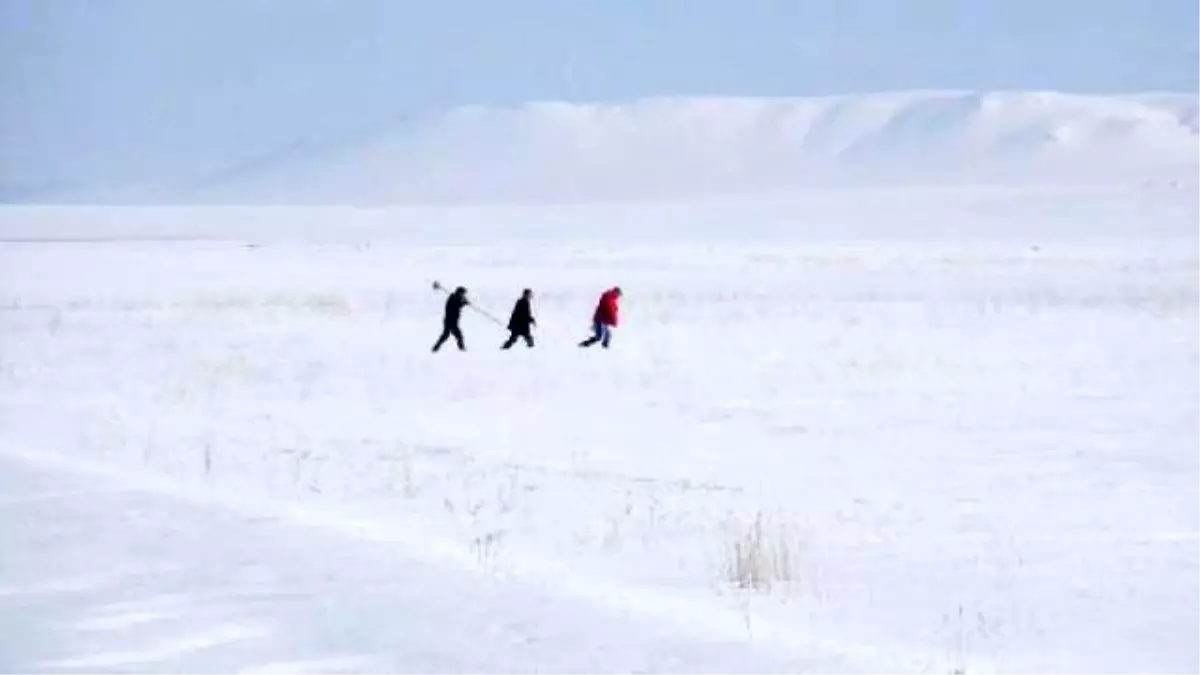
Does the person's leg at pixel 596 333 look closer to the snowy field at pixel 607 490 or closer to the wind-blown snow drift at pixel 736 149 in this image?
the snowy field at pixel 607 490

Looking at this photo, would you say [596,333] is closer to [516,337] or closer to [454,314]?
[516,337]

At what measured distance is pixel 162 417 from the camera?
14836mm

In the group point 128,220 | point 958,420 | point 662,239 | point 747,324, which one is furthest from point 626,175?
point 958,420

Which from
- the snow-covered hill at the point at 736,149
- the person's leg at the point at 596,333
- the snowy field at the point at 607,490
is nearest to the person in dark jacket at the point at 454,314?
the snowy field at the point at 607,490

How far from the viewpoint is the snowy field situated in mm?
6578

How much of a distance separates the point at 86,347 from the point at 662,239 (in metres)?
51.0

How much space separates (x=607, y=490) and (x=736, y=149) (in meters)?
167

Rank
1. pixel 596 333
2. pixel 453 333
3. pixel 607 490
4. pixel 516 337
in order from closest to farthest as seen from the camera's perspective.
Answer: pixel 607 490 → pixel 453 333 → pixel 516 337 → pixel 596 333

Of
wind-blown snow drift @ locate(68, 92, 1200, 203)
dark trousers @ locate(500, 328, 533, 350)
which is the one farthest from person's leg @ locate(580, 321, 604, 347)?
wind-blown snow drift @ locate(68, 92, 1200, 203)

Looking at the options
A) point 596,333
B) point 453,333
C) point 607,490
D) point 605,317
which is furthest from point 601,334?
point 607,490

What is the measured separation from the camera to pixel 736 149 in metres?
177

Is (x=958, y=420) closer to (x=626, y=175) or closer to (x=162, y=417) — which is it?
(x=162, y=417)

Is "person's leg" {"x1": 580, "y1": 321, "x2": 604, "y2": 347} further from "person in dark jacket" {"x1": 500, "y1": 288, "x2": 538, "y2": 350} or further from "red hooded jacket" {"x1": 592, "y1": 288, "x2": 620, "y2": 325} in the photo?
"person in dark jacket" {"x1": 500, "y1": 288, "x2": 538, "y2": 350}

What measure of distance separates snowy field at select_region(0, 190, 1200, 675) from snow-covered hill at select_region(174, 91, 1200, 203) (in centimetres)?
12352
